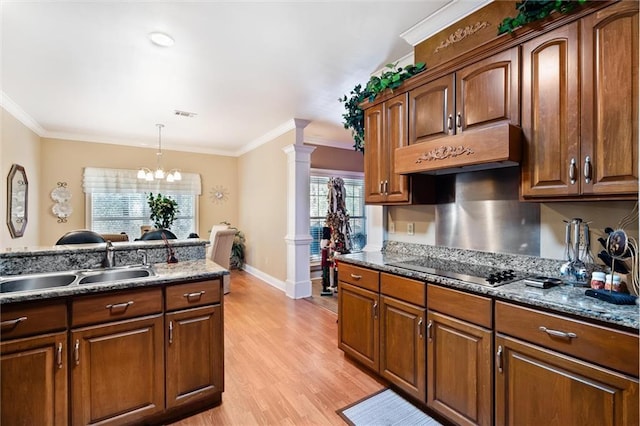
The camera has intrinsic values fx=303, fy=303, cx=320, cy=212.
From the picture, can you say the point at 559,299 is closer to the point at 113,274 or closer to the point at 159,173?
the point at 113,274

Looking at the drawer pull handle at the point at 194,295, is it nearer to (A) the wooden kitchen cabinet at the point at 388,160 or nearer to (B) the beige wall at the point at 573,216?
(A) the wooden kitchen cabinet at the point at 388,160

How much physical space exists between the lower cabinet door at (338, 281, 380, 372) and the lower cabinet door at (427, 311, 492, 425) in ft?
1.59

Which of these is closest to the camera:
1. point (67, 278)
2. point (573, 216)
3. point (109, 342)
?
point (109, 342)

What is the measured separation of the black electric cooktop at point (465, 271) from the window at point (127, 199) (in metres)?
5.40

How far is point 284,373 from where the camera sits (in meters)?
2.50

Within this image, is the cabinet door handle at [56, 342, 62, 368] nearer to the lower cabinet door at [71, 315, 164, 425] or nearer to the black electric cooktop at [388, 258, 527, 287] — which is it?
the lower cabinet door at [71, 315, 164, 425]

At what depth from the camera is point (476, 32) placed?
2121mm

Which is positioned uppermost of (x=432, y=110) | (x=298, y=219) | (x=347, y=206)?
(x=432, y=110)

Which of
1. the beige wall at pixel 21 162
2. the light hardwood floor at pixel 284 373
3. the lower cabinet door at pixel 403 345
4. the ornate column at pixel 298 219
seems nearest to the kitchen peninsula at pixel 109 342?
the light hardwood floor at pixel 284 373

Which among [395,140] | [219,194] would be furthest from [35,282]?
[219,194]

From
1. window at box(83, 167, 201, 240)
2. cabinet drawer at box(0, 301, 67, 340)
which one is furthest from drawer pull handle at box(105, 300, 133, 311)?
window at box(83, 167, 201, 240)

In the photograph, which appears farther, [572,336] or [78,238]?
[78,238]

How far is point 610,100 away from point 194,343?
261 centimetres

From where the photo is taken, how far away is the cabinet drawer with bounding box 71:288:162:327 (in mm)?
1618
